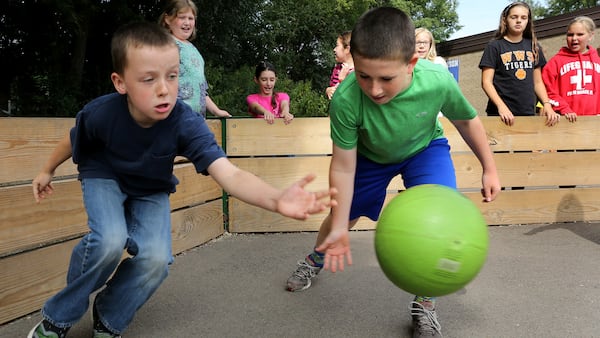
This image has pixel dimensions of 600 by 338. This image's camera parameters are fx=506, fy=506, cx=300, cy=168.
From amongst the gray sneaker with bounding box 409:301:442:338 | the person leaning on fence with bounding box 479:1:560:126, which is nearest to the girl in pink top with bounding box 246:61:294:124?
the person leaning on fence with bounding box 479:1:560:126

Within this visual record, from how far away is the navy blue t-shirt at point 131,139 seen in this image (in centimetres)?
269

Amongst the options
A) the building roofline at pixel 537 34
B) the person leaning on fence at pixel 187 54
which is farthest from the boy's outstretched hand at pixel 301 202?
the building roofline at pixel 537 34

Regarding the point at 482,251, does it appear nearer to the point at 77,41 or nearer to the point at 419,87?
the point at 419,87

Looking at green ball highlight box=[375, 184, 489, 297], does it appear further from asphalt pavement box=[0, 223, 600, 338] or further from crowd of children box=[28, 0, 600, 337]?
asphalt pavement box=[0, 223, 600, 338]

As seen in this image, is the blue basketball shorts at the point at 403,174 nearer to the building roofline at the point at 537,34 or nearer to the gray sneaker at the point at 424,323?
the gray sneaker at the point at 424,323

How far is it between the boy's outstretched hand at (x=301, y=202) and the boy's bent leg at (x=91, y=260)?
104 centimetres

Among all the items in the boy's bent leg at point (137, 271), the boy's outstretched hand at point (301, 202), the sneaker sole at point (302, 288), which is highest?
the boy's outstretched hand at point (301, 202)

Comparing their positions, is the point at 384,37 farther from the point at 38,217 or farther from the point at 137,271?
the point at 38,217

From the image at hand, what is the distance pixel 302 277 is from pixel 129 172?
1.64m

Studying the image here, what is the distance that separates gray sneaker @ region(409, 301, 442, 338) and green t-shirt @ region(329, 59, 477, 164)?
3.18 feet

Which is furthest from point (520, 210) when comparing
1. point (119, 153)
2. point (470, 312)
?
point (119, 153)

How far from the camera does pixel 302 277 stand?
384 cm

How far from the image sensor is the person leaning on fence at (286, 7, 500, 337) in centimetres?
254

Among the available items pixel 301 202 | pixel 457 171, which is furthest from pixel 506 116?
pixel 301 202
